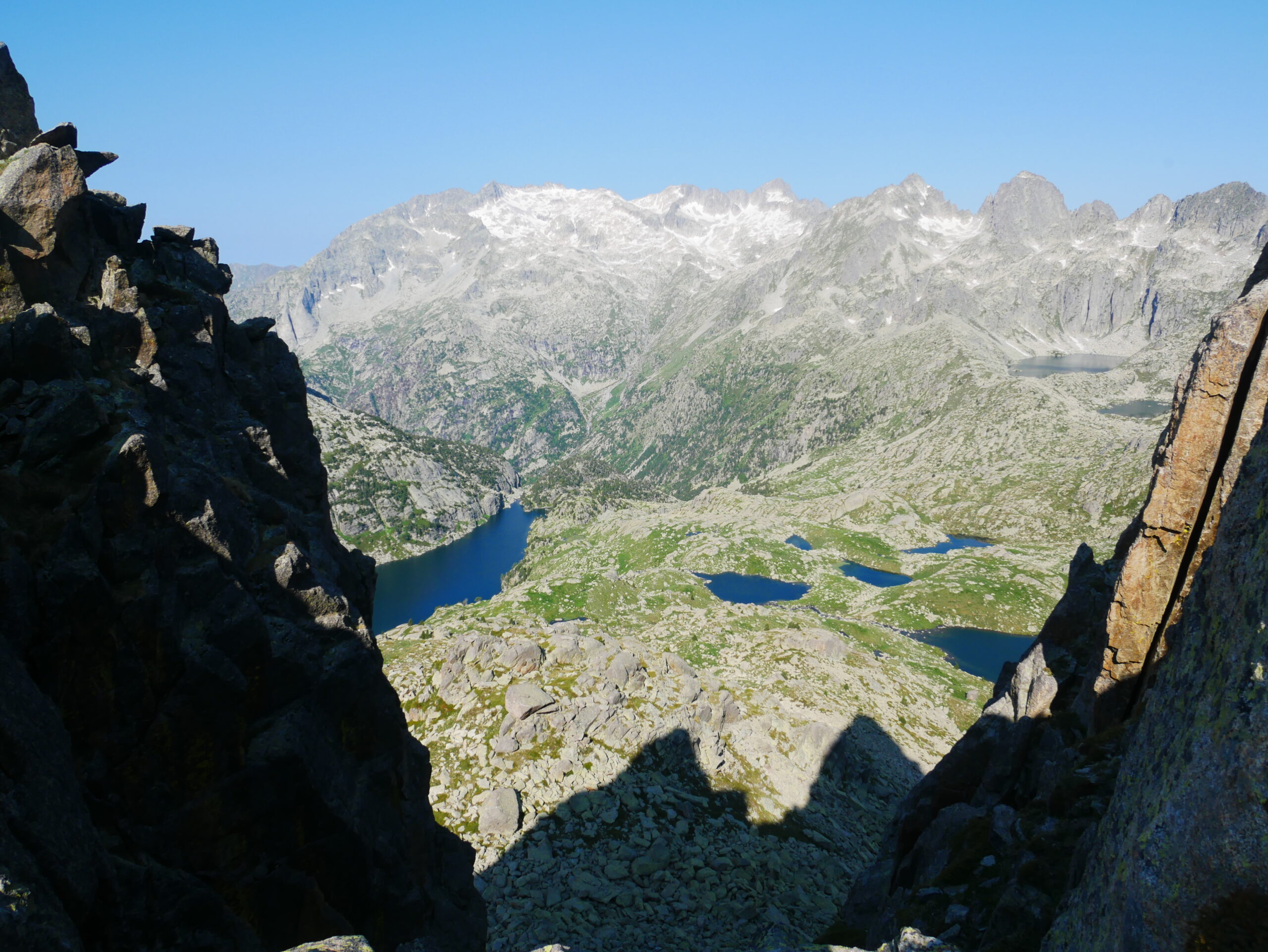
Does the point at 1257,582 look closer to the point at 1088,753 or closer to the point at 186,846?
the point at 1088,753

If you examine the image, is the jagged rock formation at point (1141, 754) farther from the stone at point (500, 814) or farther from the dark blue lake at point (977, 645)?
the dark blue lake at point (977, 645)

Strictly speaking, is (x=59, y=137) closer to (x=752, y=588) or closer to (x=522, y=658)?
(x=522, y=658)

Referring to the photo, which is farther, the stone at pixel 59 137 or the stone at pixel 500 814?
the stone at pixel 500 814

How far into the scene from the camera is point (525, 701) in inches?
1997

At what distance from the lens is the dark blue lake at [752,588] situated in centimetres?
18050

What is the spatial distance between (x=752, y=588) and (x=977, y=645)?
5974cm

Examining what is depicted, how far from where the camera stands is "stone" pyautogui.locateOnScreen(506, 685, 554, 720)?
50344mm

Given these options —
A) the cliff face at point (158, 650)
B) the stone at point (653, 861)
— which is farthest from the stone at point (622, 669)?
the cliff face at point (158, 650)

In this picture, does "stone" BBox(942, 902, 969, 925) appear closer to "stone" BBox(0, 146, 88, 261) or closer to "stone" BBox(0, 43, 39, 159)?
"stone" BBox(0, 146, 88, 261)

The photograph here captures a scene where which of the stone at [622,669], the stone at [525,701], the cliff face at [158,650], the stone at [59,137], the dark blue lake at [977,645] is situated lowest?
the dark blue lake at [977,645]

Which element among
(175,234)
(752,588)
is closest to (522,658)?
(175,234)

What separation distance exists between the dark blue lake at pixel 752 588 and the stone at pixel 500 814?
434 feet

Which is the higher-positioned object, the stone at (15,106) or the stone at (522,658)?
the stone at (15,106)

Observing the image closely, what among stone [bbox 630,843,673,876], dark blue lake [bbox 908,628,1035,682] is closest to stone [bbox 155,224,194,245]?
stone [bbox 630,843,673,876]
